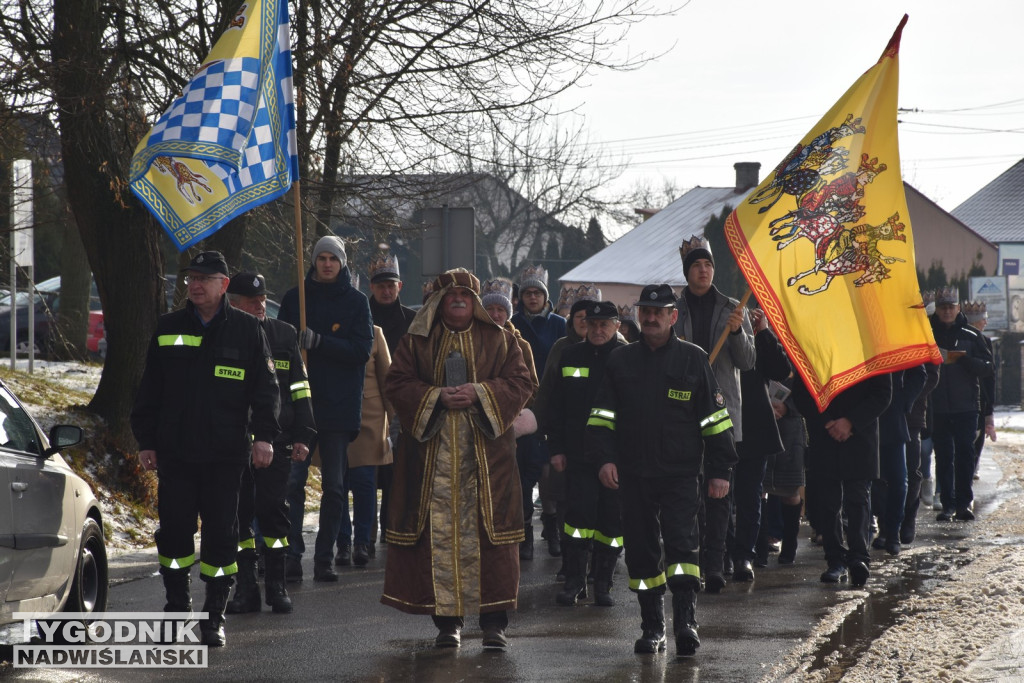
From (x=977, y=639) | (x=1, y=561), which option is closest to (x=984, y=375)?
(x=977, y=639)

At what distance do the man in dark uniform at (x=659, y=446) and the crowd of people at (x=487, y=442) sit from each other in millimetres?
12

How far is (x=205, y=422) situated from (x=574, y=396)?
265cm

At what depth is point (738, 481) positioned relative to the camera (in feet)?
30.8

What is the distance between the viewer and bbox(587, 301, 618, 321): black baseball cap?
27.8 feet

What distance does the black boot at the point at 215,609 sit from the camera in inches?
271

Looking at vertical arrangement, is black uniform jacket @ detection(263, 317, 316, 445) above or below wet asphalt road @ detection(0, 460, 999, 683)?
above

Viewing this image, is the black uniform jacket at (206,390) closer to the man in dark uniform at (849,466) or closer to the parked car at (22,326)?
the man in dark uniform at (849,466)

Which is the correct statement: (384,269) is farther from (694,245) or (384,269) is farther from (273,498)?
(273,498)

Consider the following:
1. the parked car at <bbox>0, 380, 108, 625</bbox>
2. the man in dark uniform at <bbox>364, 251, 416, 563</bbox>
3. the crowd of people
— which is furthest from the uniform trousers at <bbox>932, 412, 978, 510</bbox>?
the parked car at <bbox>0, 380, 108, 625</bbox>

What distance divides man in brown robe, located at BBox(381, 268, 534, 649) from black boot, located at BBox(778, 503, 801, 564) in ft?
12.8

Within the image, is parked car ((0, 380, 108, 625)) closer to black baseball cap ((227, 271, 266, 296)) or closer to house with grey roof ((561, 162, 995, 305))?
black baseball cap ((227, 271, 266, 296))

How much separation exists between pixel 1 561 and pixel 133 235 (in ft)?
23.8

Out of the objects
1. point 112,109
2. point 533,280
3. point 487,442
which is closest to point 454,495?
point 487,442

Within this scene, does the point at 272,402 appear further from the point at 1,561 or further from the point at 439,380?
the point at 1,561
